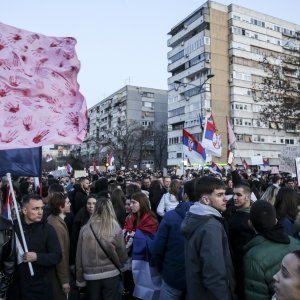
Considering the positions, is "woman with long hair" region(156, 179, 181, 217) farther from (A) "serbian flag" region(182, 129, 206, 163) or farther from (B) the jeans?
(A) "serbian flag" region(182, 129, 206, 163)

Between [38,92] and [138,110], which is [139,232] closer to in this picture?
[38,92]

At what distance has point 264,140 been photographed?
231 ft

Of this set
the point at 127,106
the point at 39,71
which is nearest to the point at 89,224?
the point at 39,71

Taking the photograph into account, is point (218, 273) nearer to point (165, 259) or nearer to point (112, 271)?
point (165, 259)

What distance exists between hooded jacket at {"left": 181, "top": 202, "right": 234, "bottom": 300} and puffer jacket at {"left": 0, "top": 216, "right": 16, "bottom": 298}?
1.88 meters

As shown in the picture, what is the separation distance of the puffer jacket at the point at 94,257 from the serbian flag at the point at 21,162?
1.09 metres

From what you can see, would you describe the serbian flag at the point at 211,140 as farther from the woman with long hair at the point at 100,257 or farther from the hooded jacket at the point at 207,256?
the hooded jacket at the point at 207,256

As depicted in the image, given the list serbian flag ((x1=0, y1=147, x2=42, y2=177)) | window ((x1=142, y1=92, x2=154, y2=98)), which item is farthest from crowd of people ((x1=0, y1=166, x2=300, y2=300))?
window ((x1=142, y1=92, x2=154, y2=98))

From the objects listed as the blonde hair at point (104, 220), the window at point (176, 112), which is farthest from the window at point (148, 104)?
the blonde hair at point (104, 220)

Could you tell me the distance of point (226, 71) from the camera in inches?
2697

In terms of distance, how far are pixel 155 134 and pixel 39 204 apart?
80937mm

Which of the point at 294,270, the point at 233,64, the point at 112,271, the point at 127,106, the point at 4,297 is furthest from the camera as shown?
the point at 127,106

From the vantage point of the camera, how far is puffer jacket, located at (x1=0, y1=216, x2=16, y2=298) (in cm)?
414

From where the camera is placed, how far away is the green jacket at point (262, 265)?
3.38m
